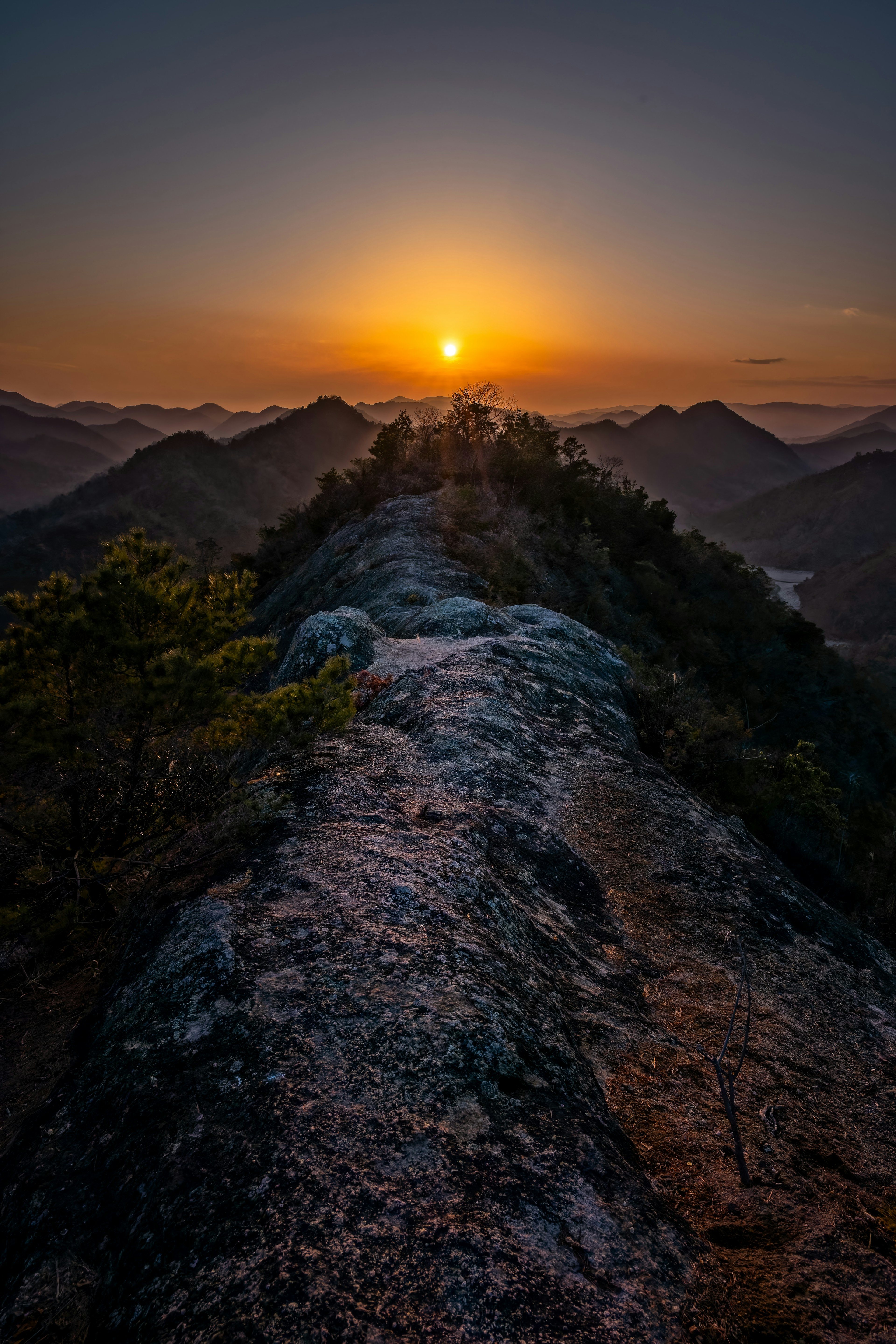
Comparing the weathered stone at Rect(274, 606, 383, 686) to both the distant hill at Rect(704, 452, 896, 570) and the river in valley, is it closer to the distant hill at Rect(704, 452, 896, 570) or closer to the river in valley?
the river in valley

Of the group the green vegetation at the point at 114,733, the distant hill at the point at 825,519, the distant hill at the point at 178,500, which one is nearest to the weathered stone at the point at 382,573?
the green vegetation at the point at 114,733

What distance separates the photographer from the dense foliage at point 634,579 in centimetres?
2164

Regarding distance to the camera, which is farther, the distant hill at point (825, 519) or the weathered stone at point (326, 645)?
the distant hill at point (825, 519)

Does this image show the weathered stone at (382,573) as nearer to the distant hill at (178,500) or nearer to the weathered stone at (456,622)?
the weathered stone at (456,622)

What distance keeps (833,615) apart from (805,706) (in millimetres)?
81457

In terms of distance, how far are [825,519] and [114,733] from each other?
18084 centimetres

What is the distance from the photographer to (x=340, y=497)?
31.4m

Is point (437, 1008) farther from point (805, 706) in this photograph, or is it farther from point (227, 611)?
point (805, 706)

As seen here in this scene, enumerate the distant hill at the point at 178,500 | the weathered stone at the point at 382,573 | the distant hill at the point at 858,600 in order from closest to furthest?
the weathered stone at the point at 382,573
the distant hill at the point at 178,500
the distant hill at the point at 858,600

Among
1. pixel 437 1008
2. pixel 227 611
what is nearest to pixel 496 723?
pixel 227 611

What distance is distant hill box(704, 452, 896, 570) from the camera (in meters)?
138

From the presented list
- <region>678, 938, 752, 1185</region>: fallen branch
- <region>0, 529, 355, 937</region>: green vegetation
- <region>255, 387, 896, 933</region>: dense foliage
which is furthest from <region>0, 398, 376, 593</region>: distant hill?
<region>678, 938, 752, 1185</region>: fallen branch

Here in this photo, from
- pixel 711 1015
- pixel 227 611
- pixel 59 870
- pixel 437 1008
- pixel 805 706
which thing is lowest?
pixel 805 706

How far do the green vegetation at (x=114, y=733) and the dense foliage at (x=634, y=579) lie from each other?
1044cm
